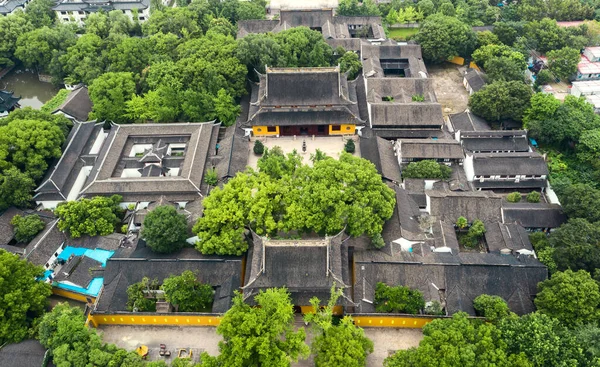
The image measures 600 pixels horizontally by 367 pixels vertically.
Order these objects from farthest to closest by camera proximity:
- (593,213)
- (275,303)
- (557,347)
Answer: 1. (593,213)
2. (275,303)
3. (557,347)

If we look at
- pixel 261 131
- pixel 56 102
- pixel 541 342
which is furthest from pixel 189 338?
pixel 56 102

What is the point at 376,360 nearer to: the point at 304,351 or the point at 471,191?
the point at 304,351

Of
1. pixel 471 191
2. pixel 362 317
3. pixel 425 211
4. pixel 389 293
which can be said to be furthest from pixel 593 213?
pixel 362 317

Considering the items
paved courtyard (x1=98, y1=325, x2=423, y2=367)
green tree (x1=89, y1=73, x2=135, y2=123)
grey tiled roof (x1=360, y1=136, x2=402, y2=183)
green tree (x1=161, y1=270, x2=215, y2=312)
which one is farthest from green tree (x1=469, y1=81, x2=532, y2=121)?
green tree (x1=89, y1=73, x2=135, y2=123)

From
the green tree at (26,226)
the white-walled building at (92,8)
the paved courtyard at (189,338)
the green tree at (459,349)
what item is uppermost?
the white-walled building at (92,8)

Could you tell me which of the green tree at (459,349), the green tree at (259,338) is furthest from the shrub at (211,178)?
the green tree at (459,349)

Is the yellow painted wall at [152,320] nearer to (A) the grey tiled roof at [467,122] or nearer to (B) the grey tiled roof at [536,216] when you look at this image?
(B) the grey tiled roof at [536,216]

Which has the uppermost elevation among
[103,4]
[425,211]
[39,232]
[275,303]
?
[103,4]

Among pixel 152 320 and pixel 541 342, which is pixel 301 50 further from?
pixel 541 342
